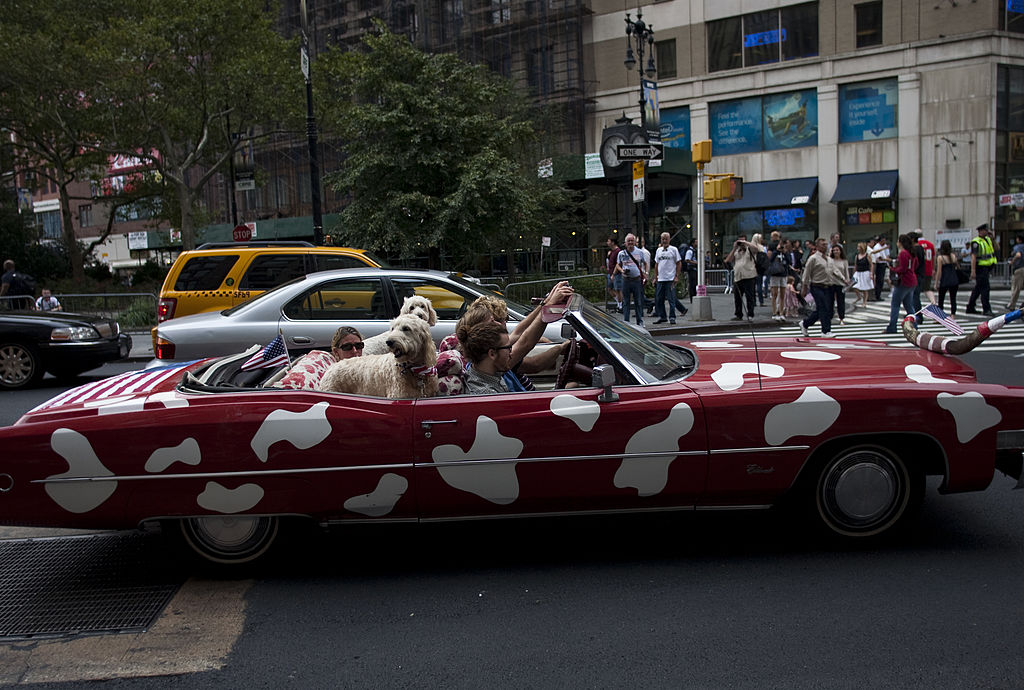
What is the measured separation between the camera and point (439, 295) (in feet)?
28.0

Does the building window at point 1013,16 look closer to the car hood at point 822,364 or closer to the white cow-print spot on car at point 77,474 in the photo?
the car hood at point 822,364

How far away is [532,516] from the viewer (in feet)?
13.9

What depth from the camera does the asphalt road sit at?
3.26 meters

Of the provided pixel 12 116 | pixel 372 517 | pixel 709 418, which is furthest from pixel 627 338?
pixel 12 116

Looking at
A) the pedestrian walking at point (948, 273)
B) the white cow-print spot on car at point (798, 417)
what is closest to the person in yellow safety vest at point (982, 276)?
the pedestrian walking at point (948, 273)

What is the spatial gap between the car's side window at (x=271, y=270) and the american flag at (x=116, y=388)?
17.7 ft

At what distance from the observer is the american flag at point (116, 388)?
4398 mm

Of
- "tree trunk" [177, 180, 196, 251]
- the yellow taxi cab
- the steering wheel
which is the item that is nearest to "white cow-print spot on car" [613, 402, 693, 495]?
the steering wheel

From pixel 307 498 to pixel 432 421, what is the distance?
2.44 ft

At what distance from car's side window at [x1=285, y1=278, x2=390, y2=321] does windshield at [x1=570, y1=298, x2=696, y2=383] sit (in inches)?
154

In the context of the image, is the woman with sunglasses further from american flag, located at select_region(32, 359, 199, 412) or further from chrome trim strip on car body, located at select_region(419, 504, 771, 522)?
chrome trim strip on car body, located at select_region(419, 504, 771, 522)

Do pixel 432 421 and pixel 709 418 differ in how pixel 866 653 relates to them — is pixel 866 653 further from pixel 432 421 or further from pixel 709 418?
pixel 432 421

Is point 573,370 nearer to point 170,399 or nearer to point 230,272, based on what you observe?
point 170,399

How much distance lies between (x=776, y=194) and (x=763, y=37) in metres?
7.02
